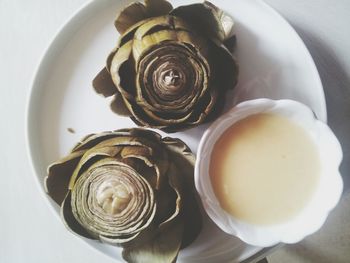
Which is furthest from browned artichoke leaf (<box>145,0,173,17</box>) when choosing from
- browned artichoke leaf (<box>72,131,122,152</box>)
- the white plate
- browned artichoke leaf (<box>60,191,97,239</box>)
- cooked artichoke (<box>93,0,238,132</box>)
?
browned artichoke leaf (<box>60,191,97,239</box>)

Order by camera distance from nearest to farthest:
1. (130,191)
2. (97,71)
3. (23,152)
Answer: (130,191), (97,71), (23,152)

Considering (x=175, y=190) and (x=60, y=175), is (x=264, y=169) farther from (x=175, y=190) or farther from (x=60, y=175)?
(x=60, y=175)

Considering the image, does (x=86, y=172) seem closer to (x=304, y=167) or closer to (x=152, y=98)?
(x=152, y=98)

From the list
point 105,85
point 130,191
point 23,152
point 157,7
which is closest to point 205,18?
point 157,7

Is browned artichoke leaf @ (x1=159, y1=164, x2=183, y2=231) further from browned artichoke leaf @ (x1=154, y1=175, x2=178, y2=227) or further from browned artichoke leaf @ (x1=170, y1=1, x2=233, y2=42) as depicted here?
browned artichoke leaf @ (x1=170, y1=1, x2=233, y2=42)

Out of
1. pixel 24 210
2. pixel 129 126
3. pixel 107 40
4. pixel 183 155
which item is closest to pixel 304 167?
pixel 183 155

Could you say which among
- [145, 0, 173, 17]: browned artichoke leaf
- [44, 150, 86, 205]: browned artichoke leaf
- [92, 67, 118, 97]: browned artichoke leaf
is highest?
[145, 0, 173, 17]: browned artichoke leaf

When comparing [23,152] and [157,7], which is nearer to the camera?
[157,7]
